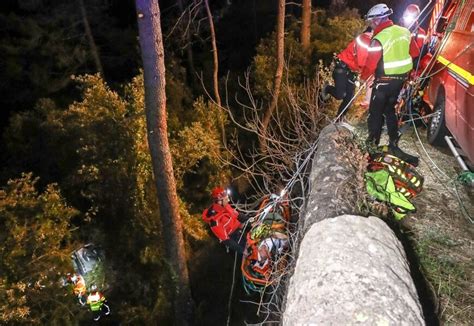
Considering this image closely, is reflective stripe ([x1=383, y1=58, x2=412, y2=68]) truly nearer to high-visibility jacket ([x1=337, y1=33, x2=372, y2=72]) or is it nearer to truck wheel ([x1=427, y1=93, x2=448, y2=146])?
high-visibility jacket ([x1=337, y1=33, x2=372, y2=72])

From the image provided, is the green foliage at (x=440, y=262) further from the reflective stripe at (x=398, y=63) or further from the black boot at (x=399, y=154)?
the reflective stripe at (x=398, y=63)

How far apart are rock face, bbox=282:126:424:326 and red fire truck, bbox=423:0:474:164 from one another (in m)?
2.13

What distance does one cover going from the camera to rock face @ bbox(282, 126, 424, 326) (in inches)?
81.7

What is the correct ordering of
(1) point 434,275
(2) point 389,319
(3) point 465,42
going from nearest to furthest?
(2) point 389,319, (1) point 434,275, (3) point 465,42

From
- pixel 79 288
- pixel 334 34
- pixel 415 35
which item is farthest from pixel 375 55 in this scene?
pixel 334 34

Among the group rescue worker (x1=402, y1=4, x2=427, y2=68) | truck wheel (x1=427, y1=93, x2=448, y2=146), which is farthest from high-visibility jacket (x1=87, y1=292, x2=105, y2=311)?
rescue worker (x1=402, y1=4, x2=427, y2=68)

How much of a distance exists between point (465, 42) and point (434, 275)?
2.71m

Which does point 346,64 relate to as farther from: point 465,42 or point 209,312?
point 209,312

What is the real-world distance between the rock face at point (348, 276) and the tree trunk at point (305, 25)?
10.8m

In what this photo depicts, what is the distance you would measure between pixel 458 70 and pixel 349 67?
4.09ft

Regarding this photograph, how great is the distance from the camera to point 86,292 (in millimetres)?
8031

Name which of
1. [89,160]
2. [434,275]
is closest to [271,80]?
[89,160]

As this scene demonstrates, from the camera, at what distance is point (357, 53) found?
4395mm

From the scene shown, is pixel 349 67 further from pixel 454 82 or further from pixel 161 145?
pixel 161 145
